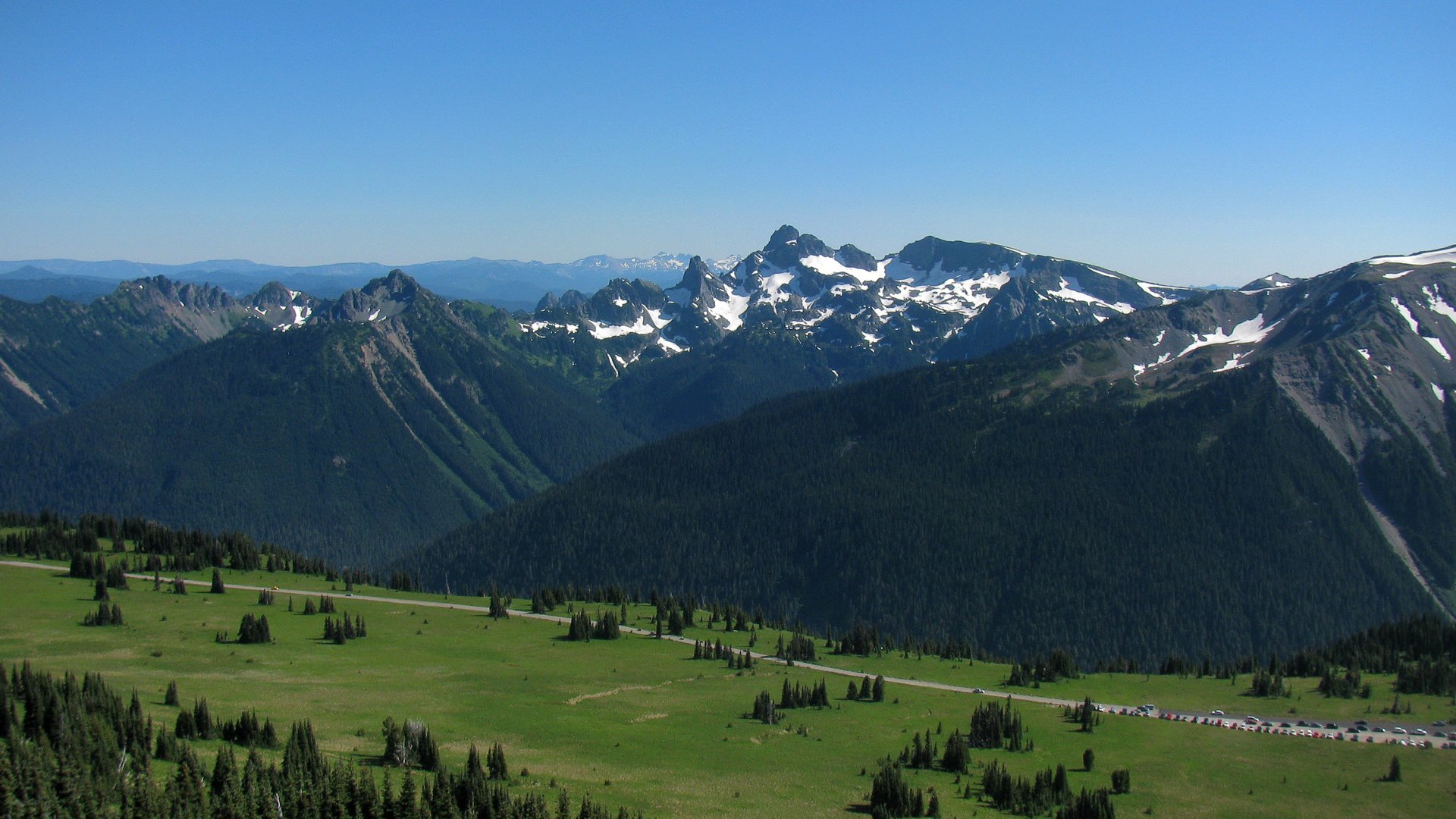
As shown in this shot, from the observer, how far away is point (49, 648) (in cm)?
10981

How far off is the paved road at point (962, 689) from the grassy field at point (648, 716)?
402 centimetres

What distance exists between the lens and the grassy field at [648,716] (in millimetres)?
85750

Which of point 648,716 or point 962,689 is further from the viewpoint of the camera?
point 962,689

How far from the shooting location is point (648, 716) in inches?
4168

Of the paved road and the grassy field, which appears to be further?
the paved road

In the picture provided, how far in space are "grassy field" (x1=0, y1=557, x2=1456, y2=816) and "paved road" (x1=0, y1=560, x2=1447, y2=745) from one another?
13.2ft

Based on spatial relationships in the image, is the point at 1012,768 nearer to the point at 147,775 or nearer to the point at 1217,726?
the point at 1217,726

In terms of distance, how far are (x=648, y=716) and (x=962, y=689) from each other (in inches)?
1631

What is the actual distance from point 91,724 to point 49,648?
47.1 metres

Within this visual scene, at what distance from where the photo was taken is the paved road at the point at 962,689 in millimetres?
110425

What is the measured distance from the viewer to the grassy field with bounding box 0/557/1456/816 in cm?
8575

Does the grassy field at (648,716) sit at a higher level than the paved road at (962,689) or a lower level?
lower

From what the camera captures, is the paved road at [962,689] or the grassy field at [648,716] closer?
the grassy field at [648,716]

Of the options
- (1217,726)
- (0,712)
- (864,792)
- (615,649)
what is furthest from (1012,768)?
(0,712)
